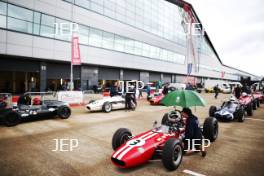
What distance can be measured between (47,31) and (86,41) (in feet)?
17.4

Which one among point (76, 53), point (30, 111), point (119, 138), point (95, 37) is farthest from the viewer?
point (95, 37)

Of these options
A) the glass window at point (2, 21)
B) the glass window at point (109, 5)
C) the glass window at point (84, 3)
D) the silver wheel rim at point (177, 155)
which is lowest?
the silver wheel rim at point (177, 155)

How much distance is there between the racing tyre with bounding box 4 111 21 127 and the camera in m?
8.04

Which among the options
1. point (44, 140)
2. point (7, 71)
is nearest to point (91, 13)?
point (7, 71)

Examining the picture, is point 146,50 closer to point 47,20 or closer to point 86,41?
point 86,41

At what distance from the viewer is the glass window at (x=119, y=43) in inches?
1181

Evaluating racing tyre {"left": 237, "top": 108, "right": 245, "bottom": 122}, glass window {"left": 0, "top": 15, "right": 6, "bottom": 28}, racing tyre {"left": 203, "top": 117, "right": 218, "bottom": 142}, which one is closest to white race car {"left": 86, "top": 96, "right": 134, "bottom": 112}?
racing tyre {"left": 237, "top": 108, "right": 245, "bottom": 122}

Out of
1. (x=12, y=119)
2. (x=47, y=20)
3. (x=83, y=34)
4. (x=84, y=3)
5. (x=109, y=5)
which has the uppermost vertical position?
(x=109, y=5)

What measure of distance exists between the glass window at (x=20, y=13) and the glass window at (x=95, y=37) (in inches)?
309

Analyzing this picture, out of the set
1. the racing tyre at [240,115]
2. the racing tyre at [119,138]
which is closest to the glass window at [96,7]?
the racing tyre at [240,115]

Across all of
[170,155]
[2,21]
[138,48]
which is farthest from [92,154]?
[138,48]

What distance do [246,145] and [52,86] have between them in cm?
2123

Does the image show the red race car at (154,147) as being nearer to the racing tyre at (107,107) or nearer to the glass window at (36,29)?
the racing tyre at (107,107)

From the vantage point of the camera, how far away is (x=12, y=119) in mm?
8180
